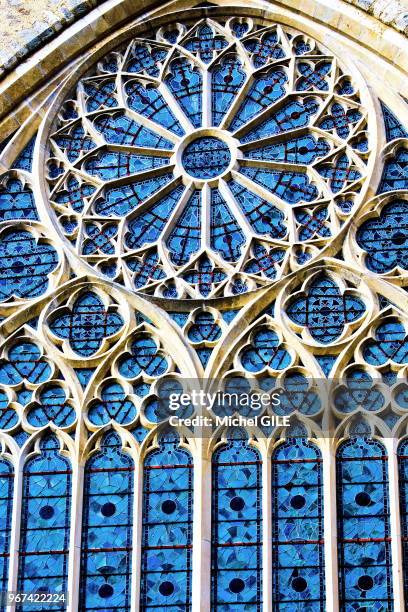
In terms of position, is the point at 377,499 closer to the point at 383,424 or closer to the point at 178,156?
the point at 383,424

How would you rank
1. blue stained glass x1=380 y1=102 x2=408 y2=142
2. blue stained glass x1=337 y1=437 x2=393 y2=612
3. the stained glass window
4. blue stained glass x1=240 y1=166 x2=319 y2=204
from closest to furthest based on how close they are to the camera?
blue stained glass x1=337 y1=437 x2=393 y2=612
the stained glass window
blue stained glass x1=240 y1=166 x2=319 y2=204
blue stained glass x1=380 y1=102 x2=408 y2=142

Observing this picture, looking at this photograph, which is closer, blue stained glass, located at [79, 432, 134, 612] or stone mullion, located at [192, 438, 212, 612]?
stone mullion, located at [192, 438, 212, 612]

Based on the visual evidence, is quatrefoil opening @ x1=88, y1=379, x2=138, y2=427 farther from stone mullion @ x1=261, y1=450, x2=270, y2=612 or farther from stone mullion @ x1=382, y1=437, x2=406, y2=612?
stone mullion @ x1=382, y1=437, x2=406, y2=612

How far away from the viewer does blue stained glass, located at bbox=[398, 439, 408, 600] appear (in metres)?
18.8

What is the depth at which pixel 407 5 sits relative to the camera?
2141cm

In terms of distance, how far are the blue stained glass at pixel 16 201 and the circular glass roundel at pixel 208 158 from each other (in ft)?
0.79

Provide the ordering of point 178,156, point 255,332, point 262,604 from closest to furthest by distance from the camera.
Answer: point 262,604 < point 255,332 < point 178,156

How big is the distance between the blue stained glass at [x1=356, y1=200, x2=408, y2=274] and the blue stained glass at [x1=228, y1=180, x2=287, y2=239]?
2.74 ft

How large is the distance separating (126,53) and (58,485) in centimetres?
525

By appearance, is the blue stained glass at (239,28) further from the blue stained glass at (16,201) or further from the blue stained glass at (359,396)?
the blue stained glass at (359,396)

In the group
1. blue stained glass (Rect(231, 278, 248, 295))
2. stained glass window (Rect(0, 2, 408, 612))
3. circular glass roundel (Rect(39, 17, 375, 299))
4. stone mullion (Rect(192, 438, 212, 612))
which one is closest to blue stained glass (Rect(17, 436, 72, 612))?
stained glass window (Rect(0, 2, 408, 612))

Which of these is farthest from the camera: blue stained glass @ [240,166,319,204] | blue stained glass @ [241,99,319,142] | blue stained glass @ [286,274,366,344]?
blue stained glass @ [241,99,319,142]

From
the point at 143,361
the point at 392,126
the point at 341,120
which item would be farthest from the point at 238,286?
the point at 392,126

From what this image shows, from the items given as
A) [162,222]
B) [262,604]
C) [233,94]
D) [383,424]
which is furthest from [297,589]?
[233,94]
